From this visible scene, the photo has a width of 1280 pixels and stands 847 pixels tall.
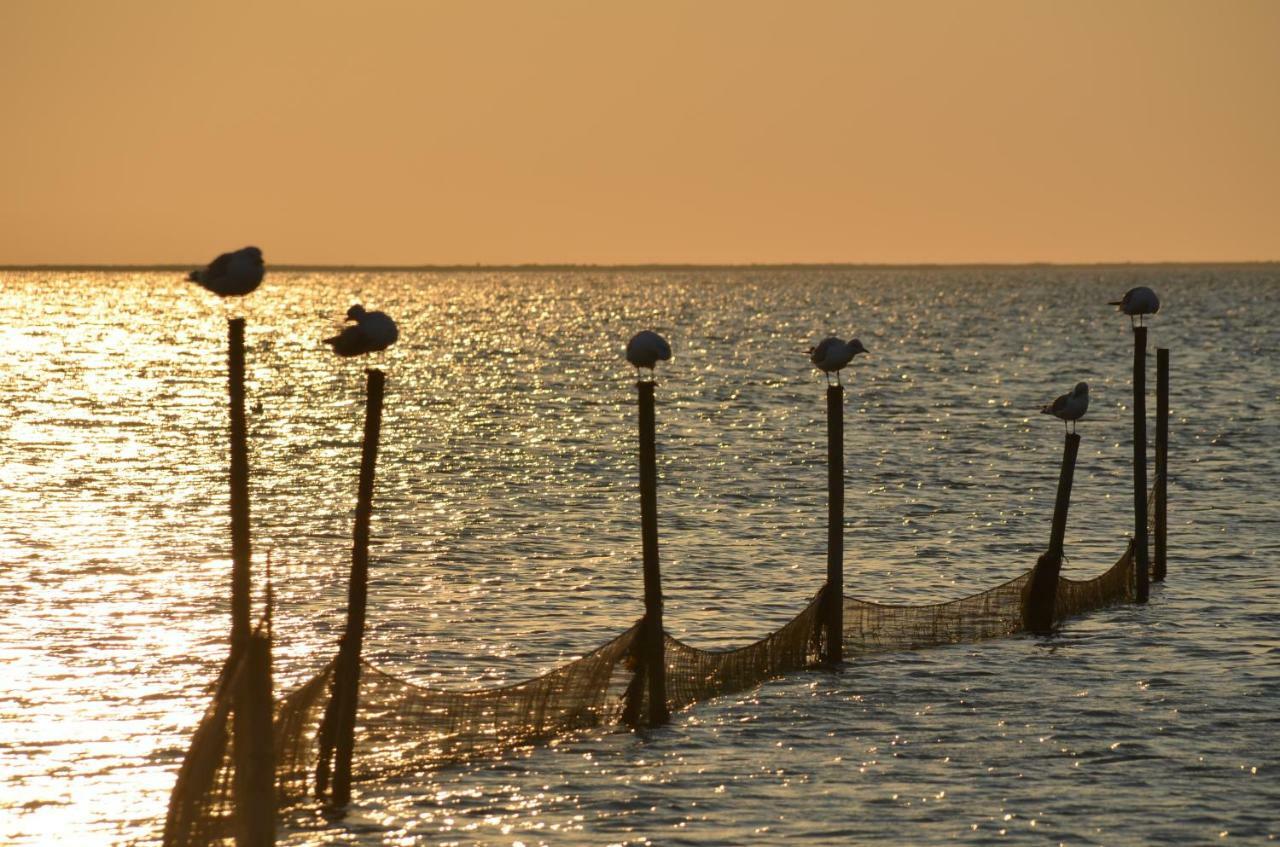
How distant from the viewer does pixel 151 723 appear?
20.5 meters

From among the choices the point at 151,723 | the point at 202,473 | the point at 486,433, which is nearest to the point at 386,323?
the point at 151,723

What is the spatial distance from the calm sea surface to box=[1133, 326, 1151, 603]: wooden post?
450mm

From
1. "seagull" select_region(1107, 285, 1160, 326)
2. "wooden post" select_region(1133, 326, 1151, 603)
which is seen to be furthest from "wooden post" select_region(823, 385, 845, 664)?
"seagull" select_region(1107, 285, 1160, 326)

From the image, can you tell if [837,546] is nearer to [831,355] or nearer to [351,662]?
[831,355]

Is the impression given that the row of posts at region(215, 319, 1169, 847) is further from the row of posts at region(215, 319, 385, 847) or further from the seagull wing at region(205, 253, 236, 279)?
the seagull wing at region(205, 253, 236, 279)

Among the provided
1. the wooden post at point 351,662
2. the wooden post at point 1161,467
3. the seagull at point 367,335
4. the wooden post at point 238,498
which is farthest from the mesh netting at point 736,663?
the wooden post at point 1161,467

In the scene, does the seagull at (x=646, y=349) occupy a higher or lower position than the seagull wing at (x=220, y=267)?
lower

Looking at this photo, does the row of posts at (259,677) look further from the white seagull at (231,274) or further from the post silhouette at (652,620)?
the post silhouette at (652,620)

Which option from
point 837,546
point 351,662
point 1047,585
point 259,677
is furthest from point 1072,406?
point 259,677

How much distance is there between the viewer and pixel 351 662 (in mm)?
17266

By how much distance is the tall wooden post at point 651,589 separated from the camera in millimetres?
20547

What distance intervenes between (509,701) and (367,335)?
4.49 metres

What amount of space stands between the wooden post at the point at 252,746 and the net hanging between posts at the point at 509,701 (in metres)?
0.11

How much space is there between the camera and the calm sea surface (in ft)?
59.3
